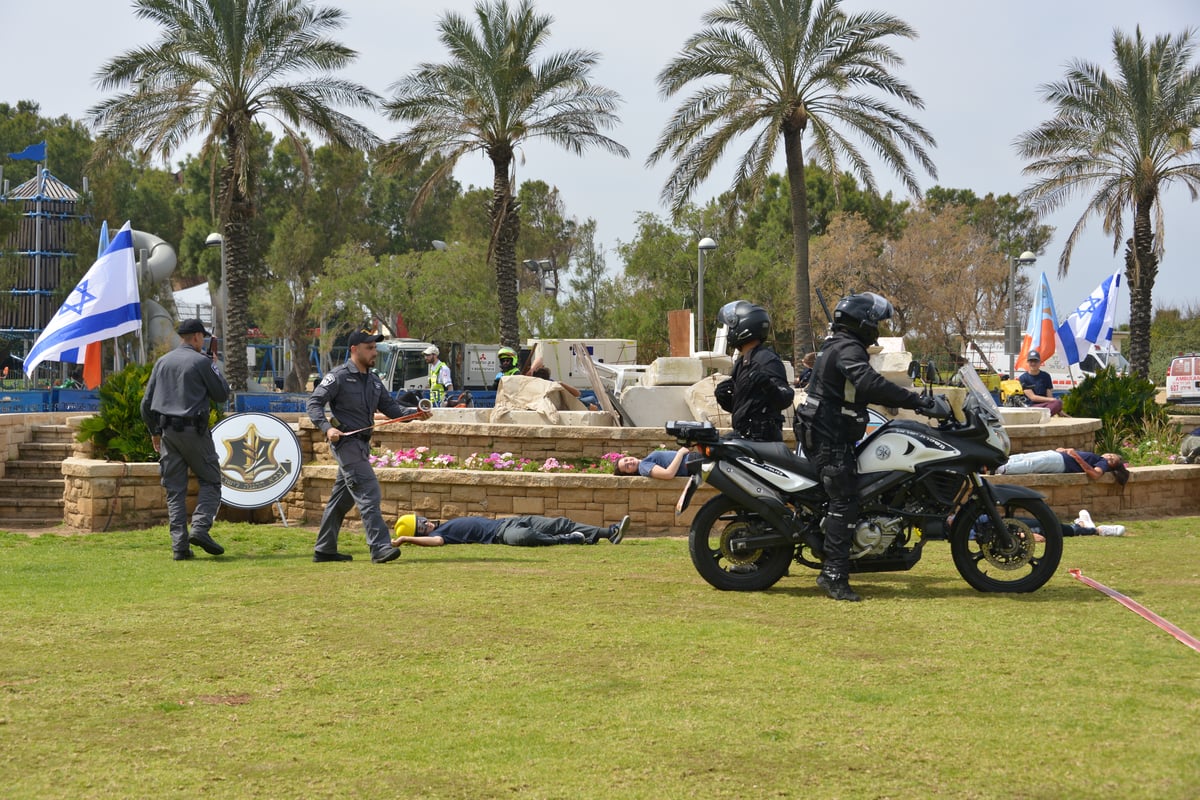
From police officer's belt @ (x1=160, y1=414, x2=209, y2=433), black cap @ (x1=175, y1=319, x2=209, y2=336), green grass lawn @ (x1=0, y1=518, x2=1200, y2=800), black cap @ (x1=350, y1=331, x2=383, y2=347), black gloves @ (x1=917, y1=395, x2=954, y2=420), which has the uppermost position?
black cap @ (x1=175, y1=319, x2=209, y2=336)

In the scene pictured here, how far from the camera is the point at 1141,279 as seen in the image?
1156 inches

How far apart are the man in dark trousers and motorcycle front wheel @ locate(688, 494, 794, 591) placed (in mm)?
2701

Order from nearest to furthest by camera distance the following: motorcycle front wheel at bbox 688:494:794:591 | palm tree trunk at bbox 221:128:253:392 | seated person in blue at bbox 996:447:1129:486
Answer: motorcycle front wheel at bbox 688:494:794:591 < seated person in blue at bbox 996:447:1129:486 < palm tree trunk at bbox 221:128:253:392

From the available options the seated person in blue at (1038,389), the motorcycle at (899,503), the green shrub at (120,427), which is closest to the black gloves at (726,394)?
the motorcycle at (899,503)

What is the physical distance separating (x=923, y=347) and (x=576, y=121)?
27.2 metres

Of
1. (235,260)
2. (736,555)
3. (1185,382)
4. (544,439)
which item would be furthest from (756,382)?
(1185,382)

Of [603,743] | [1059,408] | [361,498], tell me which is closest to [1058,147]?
[1059,408]

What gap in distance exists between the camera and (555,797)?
12.4ft

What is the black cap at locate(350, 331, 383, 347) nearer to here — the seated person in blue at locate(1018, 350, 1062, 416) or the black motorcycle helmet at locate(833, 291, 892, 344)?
the black motorcycle helmet at locate(833, 291, 892, 344)

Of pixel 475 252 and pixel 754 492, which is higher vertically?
pixel 475 252

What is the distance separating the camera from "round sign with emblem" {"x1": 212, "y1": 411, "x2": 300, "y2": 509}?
12055mm

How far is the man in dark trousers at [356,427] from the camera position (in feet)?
29.2

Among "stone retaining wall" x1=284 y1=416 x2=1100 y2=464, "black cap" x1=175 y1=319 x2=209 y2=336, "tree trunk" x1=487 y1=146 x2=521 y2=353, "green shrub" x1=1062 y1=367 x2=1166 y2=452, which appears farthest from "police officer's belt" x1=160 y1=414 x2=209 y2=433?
"tree trunk" x1=487 y1=146 x2=521 y2=353

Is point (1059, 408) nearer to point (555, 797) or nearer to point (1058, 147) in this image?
point (555, 797)
